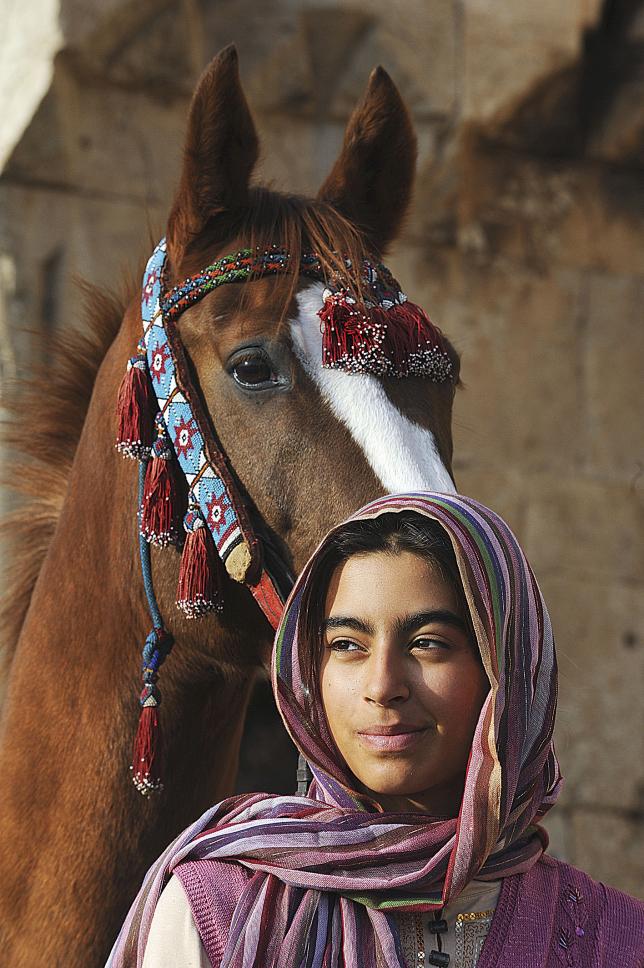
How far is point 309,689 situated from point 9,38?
292 cm

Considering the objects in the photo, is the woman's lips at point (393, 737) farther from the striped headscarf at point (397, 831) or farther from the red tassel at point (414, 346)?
the red tassel at point (414, 346)

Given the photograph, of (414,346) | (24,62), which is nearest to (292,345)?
(414,346)

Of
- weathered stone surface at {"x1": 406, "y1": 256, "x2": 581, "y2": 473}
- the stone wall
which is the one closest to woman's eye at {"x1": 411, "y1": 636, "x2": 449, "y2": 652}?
the stone wall

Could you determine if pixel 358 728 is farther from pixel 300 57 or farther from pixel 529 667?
pixel 300 57

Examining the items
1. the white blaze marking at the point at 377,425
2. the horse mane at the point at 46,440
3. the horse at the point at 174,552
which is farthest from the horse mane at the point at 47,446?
the white blaze marking at the point at 377,425

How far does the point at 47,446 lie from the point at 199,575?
63 cm

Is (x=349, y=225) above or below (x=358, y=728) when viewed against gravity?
above

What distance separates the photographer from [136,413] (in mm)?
1917

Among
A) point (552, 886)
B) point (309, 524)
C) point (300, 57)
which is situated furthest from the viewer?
point (300, 57)

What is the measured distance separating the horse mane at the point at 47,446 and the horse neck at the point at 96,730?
0.22 metres

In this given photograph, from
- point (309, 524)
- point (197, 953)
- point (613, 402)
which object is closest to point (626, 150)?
point (613, 402)

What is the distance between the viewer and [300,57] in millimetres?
3955

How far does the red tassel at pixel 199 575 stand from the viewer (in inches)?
71.9

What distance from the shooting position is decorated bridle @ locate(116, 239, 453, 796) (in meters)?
1.81
